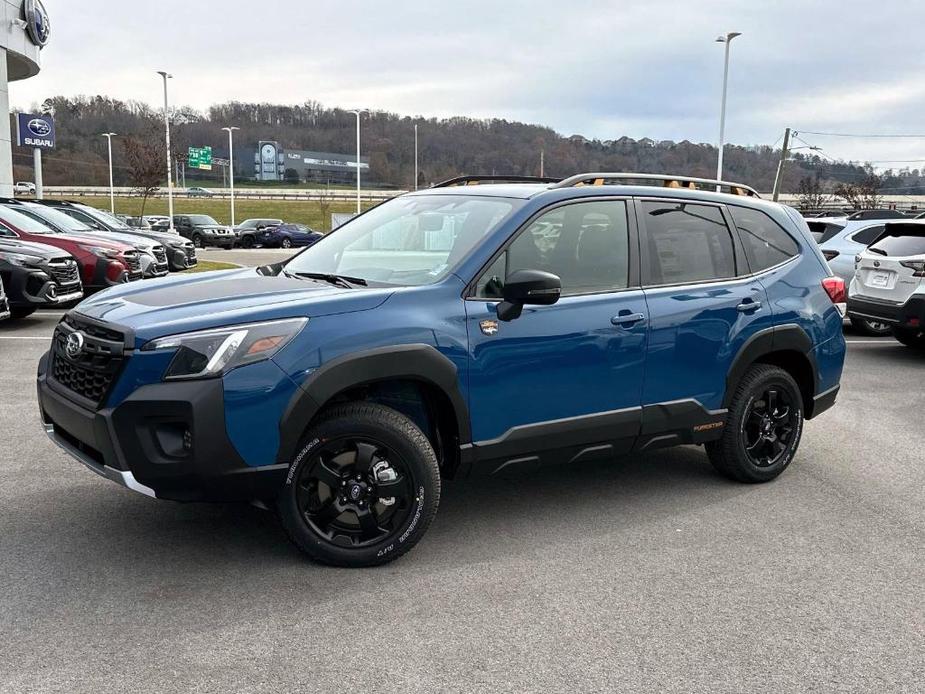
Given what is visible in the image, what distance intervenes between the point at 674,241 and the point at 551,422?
138cm

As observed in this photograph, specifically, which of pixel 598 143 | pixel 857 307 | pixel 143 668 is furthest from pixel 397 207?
pixel 598 143

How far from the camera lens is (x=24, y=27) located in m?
28.4

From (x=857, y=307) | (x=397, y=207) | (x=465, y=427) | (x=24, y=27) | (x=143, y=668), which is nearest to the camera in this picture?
(x=143, y=668)

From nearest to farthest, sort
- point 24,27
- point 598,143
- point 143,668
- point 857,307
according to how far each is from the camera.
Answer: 1. point 143,668
2. point 857,307
3. point 24,27
4. point 598,143

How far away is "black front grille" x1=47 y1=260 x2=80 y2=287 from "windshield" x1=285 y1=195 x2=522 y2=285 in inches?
300

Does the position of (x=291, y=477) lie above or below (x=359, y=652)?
above

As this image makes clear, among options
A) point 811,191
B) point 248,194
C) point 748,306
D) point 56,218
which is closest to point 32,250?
point 56,218

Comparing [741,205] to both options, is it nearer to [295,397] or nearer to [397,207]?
[397,207]

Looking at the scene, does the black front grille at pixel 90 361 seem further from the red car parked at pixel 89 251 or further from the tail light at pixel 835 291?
the red car parked at pixel 89 251

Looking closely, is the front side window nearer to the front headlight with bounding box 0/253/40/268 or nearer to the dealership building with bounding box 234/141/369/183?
the front headlight with bounding box 0/253/40/268

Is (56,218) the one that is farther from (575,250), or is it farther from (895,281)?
(895,281)

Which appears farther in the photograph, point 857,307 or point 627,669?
point 857,307

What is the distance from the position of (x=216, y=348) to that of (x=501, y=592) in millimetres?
1577

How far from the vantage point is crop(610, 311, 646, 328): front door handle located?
4438mm
